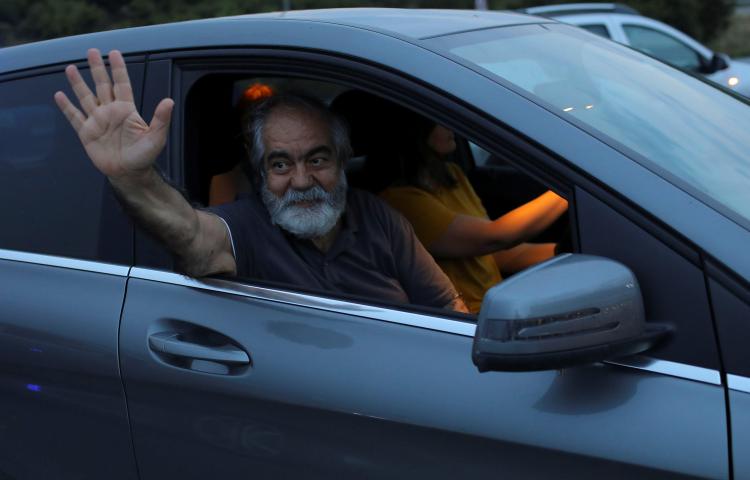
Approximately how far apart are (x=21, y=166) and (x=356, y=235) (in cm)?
82

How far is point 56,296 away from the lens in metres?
2.19

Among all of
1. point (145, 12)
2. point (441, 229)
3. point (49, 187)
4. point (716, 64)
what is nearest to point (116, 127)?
point (49, 187)

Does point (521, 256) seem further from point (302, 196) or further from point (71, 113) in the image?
point (71, 113)

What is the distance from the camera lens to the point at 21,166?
7.95 ft

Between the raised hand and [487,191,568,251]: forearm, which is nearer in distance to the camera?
the raised hand

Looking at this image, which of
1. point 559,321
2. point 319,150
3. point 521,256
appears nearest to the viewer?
point 559,321

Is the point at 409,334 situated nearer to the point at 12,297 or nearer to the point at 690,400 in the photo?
the point at 690,400

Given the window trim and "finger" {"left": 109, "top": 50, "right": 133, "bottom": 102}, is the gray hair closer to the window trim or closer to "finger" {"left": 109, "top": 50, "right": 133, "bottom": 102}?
the window trim

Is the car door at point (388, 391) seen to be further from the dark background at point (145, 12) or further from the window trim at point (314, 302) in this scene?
the dark background at point (145, 12)

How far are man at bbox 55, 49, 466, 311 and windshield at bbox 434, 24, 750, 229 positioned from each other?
0.51 metres

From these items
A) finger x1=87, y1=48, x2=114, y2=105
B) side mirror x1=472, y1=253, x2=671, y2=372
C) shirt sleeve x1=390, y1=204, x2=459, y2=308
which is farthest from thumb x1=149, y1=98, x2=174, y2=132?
shirt sleeve x1=390, y1=204, x2=459, y2=308

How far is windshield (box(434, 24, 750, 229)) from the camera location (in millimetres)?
1865

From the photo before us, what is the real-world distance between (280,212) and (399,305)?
23.0 inches

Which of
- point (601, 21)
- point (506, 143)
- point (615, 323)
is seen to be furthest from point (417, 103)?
point (601, 21)
